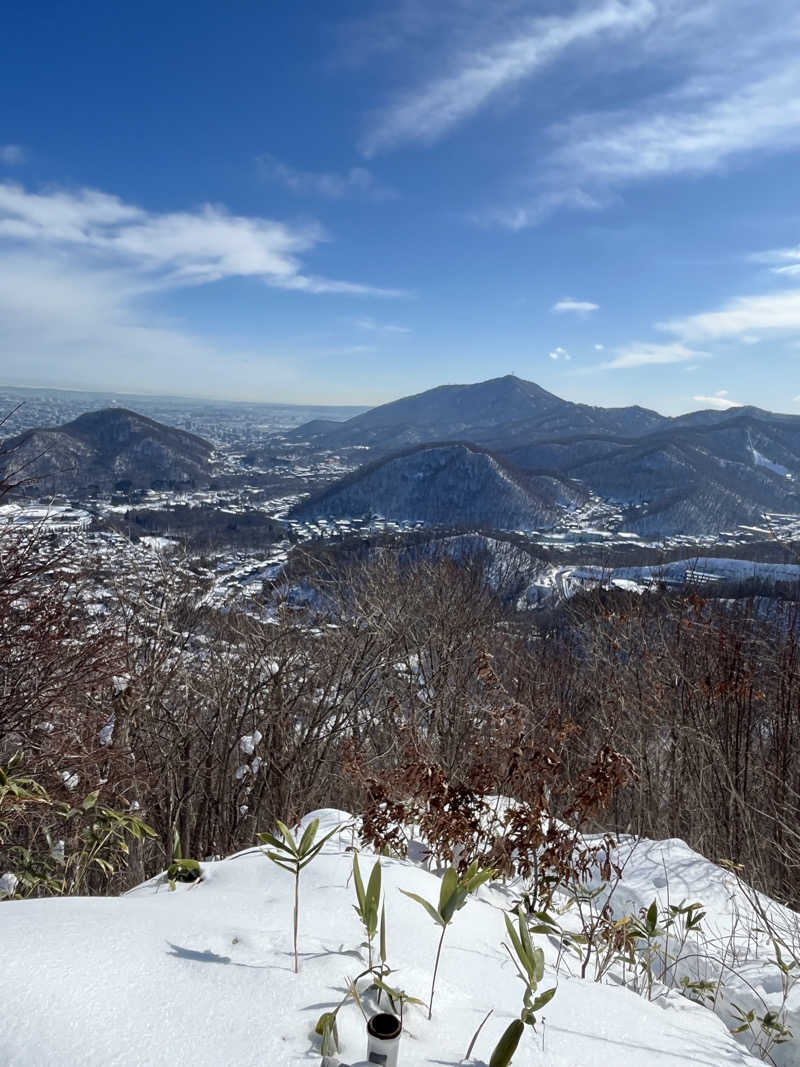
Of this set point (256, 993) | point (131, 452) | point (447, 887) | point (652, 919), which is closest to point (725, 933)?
point (652, 919)

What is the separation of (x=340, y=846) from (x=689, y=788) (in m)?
4.80

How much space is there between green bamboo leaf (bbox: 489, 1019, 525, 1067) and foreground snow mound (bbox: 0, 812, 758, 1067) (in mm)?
210

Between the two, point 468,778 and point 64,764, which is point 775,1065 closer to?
point 468,778

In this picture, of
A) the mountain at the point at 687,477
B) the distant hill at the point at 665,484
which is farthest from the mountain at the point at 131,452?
the mountain at the point at 687,477

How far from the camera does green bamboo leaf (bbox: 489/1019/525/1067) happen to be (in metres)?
1.43

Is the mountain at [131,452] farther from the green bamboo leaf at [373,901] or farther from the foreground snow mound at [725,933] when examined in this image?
the green bamboo leaf at [373,901]

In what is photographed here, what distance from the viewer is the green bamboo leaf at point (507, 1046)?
1431 millimetres

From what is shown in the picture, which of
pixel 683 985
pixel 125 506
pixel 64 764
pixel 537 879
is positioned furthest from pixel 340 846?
pixel 125 506

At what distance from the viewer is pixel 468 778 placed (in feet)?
12.9

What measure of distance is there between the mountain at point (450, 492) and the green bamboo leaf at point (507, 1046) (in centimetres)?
12582

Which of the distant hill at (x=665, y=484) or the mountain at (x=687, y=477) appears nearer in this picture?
the mountain at (x=687, y=477)

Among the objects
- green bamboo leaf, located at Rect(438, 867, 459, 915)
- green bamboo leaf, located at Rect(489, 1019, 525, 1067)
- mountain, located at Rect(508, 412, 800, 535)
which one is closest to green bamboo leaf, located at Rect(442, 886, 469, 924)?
green bamboo leaf, located at Rect(438, 867, 459, 915)

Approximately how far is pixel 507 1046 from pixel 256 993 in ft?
2.46

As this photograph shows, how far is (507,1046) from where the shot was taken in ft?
4.76
